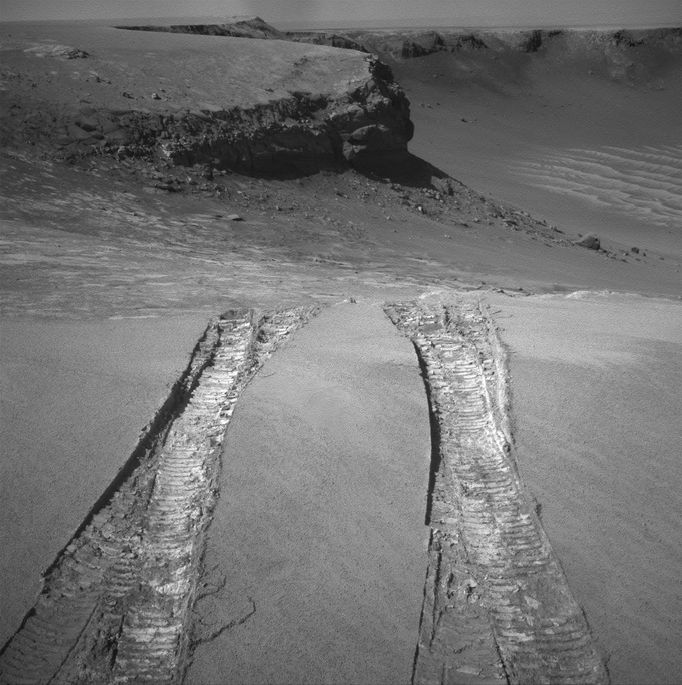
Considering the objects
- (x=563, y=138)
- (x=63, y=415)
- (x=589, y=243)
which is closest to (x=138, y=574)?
(x=63, y=415)

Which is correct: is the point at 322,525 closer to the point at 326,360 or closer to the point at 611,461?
the point at 611,461

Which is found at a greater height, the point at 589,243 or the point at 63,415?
the point at 63,415

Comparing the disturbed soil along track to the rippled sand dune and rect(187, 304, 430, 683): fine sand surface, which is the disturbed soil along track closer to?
rect(187, 304, 430, 683): fine sand surface

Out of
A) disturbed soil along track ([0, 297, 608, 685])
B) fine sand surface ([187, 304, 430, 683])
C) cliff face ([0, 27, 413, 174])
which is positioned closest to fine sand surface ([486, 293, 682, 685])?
disturbed soil along track ([0, 297, 608, 685])

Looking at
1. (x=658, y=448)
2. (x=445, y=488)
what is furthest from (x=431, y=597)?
(x=658, y=448)

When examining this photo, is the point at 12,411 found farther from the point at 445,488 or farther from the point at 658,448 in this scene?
the point at 658,448

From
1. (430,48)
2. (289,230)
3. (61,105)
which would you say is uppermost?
(430,48)
